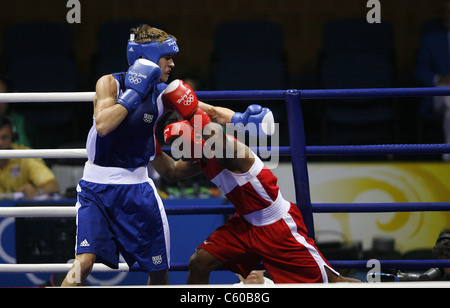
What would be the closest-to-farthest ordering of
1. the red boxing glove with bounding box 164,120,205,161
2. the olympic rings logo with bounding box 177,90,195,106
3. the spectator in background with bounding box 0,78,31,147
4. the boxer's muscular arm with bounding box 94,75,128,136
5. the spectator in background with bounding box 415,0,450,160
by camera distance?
the boxer's muscular arm with bounding box 94,75,128,136, the olympic rings logo with bounding box 177,90,195,106, the red boxing glove with bounding box 164,120,205,161, the spectator in background with bounding box 0,78,31,147, the spectator in background with bounding box 415,0,450,160

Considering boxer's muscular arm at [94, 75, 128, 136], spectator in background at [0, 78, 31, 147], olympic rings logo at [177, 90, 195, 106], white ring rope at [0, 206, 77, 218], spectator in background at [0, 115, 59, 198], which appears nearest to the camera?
boxer's muscular arm at [94, 75, 128, 136]

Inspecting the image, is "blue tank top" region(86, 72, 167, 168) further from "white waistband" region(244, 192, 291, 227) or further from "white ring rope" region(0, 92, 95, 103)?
"white waistband" region(244, 192, 291, 227)

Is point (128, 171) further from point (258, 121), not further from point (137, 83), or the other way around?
point (258, 121)

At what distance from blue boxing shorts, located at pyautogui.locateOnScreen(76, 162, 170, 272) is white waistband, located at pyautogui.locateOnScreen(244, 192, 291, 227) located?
40 cm

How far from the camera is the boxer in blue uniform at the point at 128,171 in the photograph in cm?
242

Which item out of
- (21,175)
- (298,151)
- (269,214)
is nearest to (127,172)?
(269,214)

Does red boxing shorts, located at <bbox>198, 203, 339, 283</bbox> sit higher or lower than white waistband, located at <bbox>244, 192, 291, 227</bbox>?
lower

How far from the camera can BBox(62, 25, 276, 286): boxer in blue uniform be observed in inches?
95.4

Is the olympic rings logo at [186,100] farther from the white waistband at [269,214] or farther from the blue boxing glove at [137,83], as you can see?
the white waistband at [269,214]

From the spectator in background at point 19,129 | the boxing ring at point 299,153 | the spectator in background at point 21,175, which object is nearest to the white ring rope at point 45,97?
the boxing ring at point 299,153

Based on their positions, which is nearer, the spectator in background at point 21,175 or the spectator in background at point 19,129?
the spectator in background at point 21,175

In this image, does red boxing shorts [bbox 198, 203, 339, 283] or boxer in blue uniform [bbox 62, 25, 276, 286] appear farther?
red boxing shorts [bbox 198, 203, 339, 283]

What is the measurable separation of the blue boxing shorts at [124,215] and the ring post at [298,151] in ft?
2.06

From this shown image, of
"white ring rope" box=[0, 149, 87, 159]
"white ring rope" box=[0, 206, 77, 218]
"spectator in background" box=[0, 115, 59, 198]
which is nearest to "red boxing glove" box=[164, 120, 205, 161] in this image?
"white ring rope" box=[0, 149, 87, 159]
